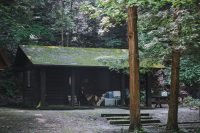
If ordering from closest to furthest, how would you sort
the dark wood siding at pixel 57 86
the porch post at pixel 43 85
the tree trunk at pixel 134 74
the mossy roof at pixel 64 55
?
the tree trunk at pixel 134 74, the porch post at pixel 43 85, the mossy roof at pixel 64 55, the dark wood siding at pixel 57 86

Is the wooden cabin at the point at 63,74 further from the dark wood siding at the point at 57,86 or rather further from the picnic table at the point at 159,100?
the picnic table at the point at 159,100

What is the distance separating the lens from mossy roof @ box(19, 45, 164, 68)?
86.7 ft

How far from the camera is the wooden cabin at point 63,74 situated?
2666 centimetres

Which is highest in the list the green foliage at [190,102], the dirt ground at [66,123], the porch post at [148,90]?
the porch post at [148,90]

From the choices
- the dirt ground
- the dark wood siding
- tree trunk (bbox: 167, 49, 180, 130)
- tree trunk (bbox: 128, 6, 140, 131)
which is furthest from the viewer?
the dark wood siding

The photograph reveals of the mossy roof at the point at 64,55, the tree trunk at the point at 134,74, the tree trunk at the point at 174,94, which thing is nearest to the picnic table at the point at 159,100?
the mossy roof at the point at 64,55

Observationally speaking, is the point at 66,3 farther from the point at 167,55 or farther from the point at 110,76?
the point at 167,55

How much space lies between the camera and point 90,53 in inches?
1162

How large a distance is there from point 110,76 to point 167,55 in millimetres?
13170

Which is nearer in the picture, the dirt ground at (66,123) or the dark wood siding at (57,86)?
the dirt ground at (66,123)

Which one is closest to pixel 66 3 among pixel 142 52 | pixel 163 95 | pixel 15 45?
pixel 15 45

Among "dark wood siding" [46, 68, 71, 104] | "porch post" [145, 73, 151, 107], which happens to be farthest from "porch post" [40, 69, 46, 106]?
"porch post" [145, 73, 151, 107]

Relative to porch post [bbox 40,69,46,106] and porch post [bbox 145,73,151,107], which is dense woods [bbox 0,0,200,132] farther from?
porch post [bbox 40,69,46,106]

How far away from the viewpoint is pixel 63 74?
29328 mm
